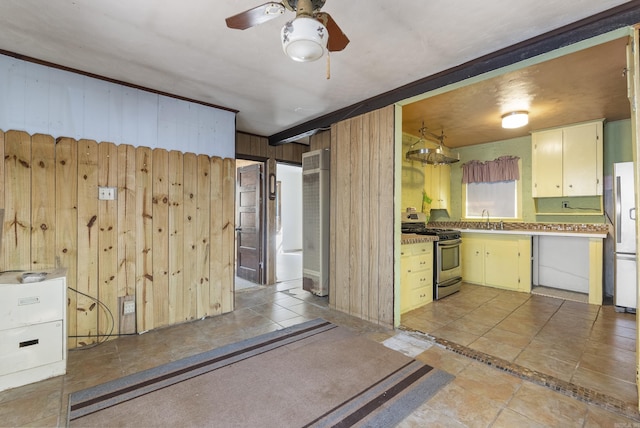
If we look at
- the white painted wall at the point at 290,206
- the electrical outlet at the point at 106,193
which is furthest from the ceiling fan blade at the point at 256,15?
the white painted wall at the point at 290,206

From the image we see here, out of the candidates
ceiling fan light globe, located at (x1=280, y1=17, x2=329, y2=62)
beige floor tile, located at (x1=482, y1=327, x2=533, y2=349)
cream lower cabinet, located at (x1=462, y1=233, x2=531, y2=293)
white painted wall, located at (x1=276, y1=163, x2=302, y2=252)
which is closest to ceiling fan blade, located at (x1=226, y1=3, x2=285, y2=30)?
ceiling fan light globe, located at (x1=280, y1=17, x2=329, y2=62)

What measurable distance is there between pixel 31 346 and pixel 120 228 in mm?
1148

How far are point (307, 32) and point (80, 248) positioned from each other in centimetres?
283

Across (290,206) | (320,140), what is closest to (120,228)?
(320,140)

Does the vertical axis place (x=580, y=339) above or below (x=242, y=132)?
below

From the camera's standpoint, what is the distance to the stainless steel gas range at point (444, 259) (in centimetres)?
406

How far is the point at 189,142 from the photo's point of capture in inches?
133

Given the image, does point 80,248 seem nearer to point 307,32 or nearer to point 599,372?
point 307,32

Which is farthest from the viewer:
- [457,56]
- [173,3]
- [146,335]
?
[146,335]

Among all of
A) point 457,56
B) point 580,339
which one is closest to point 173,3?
point 457,56

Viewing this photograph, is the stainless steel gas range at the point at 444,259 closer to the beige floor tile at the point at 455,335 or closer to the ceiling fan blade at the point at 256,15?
the beige floor tile at the point at 455,335

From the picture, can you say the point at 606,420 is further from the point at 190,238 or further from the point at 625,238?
the point at 190,238

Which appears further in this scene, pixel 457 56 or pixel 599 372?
pixel 457 56

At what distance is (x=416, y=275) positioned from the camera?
12.4 feet
